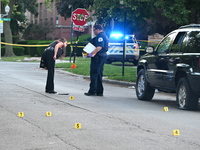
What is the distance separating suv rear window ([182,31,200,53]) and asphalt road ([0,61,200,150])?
132 centimetres

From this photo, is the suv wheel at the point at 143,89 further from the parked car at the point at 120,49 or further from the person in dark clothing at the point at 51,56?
the parked car at the point at 120,49

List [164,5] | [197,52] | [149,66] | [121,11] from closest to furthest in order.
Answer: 1. [197,52]
2. [149,66]
3. [164,5]
4. [121,11]

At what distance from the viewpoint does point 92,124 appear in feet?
32.1

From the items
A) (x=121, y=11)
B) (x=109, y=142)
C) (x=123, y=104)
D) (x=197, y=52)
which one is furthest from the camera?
(x=121, y=11)

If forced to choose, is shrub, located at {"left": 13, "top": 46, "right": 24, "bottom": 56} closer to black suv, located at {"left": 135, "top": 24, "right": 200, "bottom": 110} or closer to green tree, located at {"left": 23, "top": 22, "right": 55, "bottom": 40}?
green tree, located at {"left": 23, "top": 22, "right": 55, "bottom": 40}

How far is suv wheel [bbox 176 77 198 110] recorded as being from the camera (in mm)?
12512

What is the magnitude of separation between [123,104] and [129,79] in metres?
8.00

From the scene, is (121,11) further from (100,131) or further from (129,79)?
(100,131)

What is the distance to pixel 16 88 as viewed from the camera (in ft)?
55.7

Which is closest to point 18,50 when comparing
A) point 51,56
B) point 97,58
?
point 51,56

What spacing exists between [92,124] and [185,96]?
351cm

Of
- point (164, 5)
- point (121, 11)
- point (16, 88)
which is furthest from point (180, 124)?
point (121, 11)

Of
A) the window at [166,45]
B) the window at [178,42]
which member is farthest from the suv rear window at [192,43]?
the window at [166,45]

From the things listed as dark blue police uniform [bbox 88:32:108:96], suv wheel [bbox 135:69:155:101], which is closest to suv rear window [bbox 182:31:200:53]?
suv wheel [bbox 135:69:155:101]
